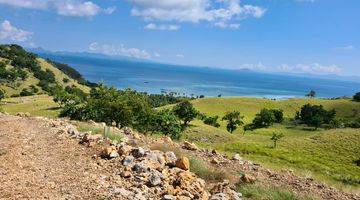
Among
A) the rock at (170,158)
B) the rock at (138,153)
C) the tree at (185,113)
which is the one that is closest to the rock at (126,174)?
the rock at (138,153)

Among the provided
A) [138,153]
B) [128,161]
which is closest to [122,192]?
[128,161]

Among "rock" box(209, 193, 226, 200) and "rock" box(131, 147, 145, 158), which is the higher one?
"rock" box(131, 147, 145, 158)

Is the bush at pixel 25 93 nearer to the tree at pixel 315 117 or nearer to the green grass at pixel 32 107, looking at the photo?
the green grass at pixel 32 107

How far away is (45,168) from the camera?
14930 mm

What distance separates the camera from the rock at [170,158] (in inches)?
594

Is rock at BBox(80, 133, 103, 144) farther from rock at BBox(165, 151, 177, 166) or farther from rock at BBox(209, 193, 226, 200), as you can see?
rock at BBox(209, 193, 226, 200)

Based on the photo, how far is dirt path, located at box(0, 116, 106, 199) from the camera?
1262cm

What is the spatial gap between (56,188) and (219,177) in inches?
209

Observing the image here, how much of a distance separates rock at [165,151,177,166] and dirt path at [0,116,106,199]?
2.36 metres

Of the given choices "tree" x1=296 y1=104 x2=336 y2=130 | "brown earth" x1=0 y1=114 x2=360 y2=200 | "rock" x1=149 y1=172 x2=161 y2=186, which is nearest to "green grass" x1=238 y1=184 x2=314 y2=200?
"brown earth" x1=0 y1=114 x2=360 y2=200

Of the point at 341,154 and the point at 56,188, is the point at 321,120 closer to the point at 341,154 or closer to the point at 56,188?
the point at 341,154

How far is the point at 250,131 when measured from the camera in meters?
114

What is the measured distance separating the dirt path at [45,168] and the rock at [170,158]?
Result: 2362 mm

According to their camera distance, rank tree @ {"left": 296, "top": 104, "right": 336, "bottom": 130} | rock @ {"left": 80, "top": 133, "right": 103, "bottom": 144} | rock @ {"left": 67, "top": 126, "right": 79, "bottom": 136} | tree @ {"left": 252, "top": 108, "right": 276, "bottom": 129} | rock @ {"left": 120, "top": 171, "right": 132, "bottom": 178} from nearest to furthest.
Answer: rock @ {"left": 120, "top": 171, "right": 132, "bottom": 178}, rock @ {"left": 80, "top": 133, "right": 103, "bottom": 144}, rock @ {"left": 67, "top": 126, "right": 79, "bottom": 136}, tree @ {"left": 252, "top": 108, "right": 276, "bottom": 129}, tree @ {"left": 296, "top": 104, "right": 336, "bottom": 130}
